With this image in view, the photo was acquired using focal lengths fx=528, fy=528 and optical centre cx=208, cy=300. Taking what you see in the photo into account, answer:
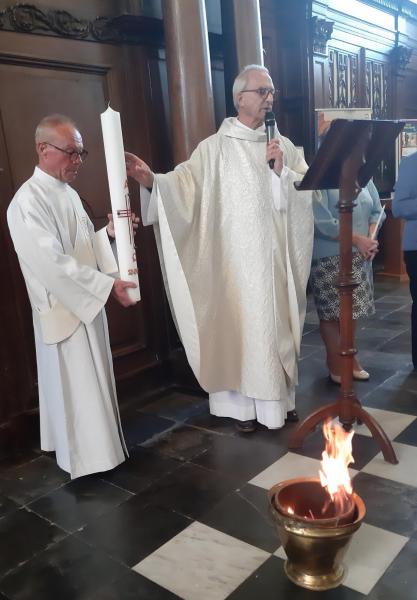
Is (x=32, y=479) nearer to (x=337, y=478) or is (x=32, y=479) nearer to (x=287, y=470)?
(x=287, y=470)

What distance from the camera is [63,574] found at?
194cm

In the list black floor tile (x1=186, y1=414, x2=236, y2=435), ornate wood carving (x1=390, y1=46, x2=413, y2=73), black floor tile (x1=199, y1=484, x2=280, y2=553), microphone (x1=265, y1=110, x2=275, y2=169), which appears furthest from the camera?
ornate wood carving (x1=390, y1=46, x2=413, y2=73)

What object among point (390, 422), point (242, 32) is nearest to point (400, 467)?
point (390, 422)

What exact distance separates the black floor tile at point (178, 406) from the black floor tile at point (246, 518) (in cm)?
101

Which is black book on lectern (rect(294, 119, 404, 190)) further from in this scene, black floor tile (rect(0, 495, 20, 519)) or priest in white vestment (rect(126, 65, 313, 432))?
black floor tile (rect(0, 495, 20, 519))

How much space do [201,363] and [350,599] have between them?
5.08 ft

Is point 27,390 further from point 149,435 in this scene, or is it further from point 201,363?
point 201,363

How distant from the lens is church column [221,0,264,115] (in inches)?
147

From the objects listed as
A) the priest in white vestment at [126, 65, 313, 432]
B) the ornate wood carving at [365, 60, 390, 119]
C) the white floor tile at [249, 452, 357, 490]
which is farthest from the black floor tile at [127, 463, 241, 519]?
the ornate wood carving at [365, 60, 390, 119]

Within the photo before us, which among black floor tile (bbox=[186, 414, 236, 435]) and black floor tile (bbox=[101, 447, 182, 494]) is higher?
black floor tile (bbox=[101, 447, 182, 494])

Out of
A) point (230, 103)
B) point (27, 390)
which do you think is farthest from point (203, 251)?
point (230, 103)

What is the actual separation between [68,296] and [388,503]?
65.3 inches

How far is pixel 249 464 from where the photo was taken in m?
2.65

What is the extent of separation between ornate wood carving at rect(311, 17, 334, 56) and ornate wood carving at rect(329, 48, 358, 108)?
43 centimetres
